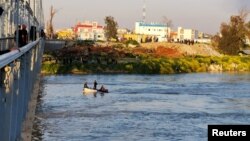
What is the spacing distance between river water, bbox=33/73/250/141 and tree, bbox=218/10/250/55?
7179cm

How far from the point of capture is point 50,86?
69.2 meters

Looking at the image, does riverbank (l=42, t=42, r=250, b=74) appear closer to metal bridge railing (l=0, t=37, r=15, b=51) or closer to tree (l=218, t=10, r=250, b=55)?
tree (l=218, t=10, r=250, b=55)

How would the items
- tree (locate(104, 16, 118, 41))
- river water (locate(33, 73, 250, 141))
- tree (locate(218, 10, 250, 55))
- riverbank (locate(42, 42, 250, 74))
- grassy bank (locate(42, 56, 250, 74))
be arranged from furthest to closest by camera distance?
tree (locate(104, 16, 118, 41)), tree (locate(218, 10, 250, 55)), riverbank (locate(42, 42, 250, 74)), grassy bank (locate(42, 56, 250, 74)), river water (locate(33, 73, 250, 141))

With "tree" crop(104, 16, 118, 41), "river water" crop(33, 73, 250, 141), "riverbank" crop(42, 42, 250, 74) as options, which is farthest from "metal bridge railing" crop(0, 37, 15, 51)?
"tree" crop(104, 16, 118, 41)

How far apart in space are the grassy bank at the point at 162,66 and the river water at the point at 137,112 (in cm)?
2442

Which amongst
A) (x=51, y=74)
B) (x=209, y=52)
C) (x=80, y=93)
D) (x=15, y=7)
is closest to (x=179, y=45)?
(x=209, y=52)

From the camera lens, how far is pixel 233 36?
14288 cm

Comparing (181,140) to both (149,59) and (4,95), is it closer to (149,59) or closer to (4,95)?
(4,95)

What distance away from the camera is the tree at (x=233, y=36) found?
14112 centimetres

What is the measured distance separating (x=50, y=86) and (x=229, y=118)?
1266 inches

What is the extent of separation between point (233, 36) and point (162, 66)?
147 feet

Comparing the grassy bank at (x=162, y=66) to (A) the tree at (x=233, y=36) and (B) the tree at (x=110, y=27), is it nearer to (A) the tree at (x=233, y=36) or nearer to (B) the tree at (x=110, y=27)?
(A) the tree at (x=233, y=36)

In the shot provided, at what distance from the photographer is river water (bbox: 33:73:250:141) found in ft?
112

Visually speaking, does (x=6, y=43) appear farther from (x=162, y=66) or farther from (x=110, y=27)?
(x=110, y=27)
